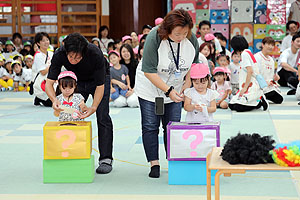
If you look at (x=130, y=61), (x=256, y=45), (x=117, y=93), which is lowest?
(x=117, y=93)

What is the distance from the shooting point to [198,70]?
507cm

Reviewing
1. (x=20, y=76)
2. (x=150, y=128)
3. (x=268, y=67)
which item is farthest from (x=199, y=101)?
(x=20, y=76)

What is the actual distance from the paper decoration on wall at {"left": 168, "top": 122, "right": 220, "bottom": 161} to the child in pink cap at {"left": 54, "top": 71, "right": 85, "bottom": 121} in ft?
2.94

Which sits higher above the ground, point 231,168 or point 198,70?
point 198,70

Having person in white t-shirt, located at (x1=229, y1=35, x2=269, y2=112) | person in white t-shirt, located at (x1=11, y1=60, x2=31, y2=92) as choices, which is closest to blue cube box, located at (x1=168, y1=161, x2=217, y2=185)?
person in white t-shirt, located at (x1=229, y1=35, x2=269, y2=112)

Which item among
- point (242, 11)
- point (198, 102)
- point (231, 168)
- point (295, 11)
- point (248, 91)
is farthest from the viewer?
point (295, 11)

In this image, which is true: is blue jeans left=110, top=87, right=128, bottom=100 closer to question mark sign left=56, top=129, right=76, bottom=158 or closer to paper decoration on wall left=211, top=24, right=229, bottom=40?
question mark sign left=56, top=129, right=76, bottom=158

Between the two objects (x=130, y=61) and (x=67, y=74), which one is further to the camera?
(x=130, y=61)

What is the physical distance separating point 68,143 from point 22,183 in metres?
0.54

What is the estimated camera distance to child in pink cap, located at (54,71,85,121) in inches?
197

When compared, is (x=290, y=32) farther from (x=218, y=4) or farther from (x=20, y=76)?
(x=20, y=76)

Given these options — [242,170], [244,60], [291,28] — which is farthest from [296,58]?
[242,170]

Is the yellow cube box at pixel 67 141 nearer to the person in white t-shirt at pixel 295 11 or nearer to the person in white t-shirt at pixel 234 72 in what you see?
the person in white t-shirt at pixel 234 72

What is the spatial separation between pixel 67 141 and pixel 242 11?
11101mm
